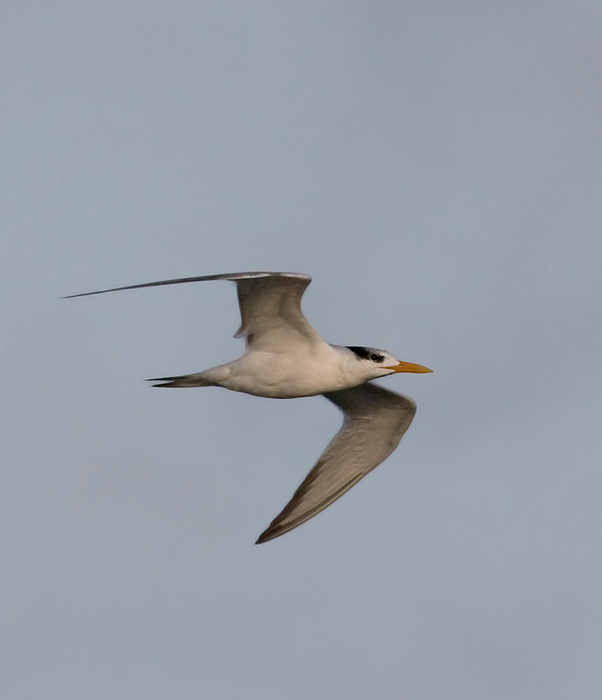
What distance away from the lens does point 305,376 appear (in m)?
15.9

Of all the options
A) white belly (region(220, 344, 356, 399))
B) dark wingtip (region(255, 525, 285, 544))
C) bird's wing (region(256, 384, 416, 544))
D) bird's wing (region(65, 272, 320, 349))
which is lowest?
dark wingtip (region(255, 525, 285, 544))

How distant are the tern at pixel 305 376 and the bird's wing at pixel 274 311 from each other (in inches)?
0.5

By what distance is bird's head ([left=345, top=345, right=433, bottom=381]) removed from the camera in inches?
639

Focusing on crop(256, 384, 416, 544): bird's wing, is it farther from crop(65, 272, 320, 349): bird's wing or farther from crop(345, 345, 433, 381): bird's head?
crop(65, 272, 320, 349): bird's wing

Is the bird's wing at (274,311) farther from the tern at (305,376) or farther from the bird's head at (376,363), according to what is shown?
the bird's head at (376,363)

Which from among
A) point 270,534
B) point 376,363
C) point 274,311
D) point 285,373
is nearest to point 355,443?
point 270,534

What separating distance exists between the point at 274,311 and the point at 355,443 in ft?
13.7

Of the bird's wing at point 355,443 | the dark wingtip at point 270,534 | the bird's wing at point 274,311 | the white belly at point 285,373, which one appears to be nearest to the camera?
the bird's wing at point 274,311

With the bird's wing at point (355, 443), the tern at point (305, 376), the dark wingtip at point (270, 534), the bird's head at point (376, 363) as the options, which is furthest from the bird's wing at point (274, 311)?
the dark wingtip at point (270, 534)

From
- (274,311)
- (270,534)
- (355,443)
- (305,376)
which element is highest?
(274,311)

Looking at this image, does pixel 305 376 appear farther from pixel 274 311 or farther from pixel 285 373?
pixel 274 311

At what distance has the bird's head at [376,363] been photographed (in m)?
16.2

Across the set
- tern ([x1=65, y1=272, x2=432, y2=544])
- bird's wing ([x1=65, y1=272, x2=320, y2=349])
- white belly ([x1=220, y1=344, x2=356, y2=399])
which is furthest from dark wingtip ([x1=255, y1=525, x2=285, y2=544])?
bird's wing ([x1=65, y1=272, x2=320, y2=349])

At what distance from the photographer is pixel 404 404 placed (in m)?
18.5
